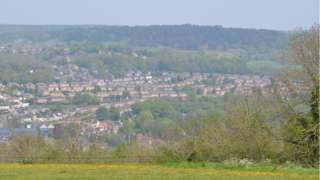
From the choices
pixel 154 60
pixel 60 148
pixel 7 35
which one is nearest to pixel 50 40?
pixel 7 35

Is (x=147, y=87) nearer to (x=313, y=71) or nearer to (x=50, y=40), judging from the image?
(x=50, y=40)

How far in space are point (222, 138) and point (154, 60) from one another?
97.0 metres

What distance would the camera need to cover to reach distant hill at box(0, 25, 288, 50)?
145125 mm

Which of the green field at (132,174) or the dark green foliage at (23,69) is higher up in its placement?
the dark green foliage at (23,69)

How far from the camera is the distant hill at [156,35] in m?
145

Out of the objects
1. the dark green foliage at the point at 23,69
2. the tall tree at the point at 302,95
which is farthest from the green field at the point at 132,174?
the dark green foliage at the point at 23,69

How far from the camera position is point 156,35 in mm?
162375

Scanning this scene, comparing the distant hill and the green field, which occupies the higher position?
the distant hill

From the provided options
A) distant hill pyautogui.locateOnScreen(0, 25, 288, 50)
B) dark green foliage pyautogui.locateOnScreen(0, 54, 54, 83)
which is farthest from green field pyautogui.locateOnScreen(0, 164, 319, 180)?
distant hill pyautogui.locateOnScreen(0, 25, 288, 50)

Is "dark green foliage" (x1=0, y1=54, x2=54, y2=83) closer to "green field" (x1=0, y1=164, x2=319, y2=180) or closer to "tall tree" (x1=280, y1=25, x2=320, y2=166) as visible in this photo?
"tall tree" (x1=280, y1=25, x2=320, y2=166)

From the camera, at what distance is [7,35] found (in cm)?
16750

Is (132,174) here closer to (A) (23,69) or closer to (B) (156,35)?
(A) (23,69)

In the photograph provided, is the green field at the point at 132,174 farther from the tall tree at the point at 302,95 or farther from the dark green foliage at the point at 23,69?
the dark green foliage at the point at 23,69

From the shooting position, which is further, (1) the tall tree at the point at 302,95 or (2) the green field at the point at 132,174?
(1) the tall tree at the point at 302,95
